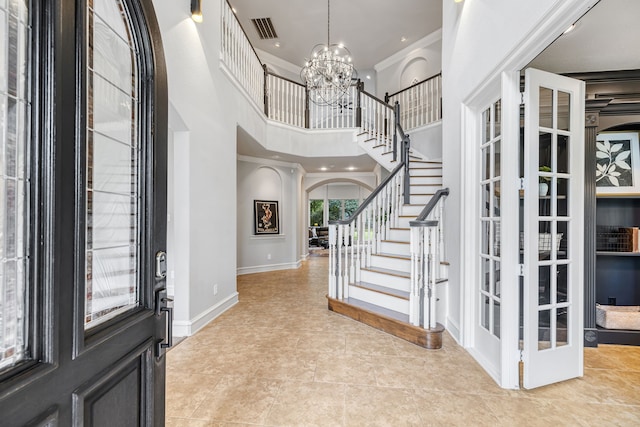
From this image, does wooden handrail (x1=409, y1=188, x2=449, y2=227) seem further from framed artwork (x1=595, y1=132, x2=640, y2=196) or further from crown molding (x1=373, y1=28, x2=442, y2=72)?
crown molding (x1=373, y1=28, x2=442, y2=72)

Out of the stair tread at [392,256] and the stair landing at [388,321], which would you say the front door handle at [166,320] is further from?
the stair tread at [392,256]

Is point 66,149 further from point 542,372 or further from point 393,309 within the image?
point 393,309

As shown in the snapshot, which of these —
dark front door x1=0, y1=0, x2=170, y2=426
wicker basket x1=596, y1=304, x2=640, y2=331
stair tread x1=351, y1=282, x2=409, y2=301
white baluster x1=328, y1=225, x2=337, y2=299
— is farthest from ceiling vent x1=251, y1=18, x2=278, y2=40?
wicker basket x1=596, y1=304, x2=640, y2=331

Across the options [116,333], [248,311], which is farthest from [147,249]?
[248,311]

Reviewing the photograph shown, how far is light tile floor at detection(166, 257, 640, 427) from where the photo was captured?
Result: 6.12 ft

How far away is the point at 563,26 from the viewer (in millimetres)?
1646

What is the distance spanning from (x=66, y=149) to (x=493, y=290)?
275 centimetres

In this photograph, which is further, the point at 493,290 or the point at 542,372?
the point at 493,290

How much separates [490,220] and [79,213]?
8.67ft

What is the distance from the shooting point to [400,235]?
14.4ft

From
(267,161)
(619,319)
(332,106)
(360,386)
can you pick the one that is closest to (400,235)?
(619,319)

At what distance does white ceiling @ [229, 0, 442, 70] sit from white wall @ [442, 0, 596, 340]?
3.22m

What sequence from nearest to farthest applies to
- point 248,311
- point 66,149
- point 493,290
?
point 66,149
point 493,290
point 248,311

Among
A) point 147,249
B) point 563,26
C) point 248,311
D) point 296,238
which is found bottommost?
point 248,311
